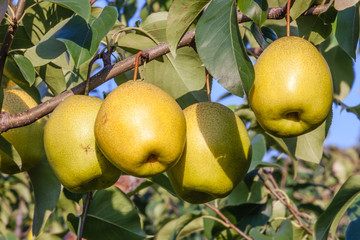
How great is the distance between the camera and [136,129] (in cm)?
105

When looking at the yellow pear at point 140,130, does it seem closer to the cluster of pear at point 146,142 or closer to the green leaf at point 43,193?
the cluster of pear at point 146,142

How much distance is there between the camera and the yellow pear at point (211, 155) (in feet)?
3.91

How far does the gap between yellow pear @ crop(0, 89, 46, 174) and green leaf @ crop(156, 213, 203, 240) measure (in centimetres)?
77

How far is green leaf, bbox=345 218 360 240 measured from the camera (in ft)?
4.56

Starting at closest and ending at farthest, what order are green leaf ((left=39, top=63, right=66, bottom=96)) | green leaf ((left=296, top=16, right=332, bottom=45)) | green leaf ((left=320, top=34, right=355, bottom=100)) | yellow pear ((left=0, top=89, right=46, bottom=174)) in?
green leaf ((left=296, top=16, right=332, bottom=45))
yellow pear ((left=0, top=89, right=46, bottom=174))
green leaf ((left=39, top=63, right=66, bottom=96))
green leaf ((left=320, top=34, right=355, bottom=100))

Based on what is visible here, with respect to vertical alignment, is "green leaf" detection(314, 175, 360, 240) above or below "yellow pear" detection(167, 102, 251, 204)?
below

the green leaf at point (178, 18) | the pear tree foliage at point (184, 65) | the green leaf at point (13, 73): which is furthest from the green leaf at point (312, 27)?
the green leaf at point (13, 73)

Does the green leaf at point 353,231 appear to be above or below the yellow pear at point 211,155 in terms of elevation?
below

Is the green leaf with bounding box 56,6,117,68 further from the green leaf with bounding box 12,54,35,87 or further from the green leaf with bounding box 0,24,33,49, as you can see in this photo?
the green leaf with bounding box 0,24,33,49

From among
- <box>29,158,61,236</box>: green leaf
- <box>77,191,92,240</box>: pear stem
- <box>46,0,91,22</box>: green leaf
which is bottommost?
<box>77,191,92,240</box>: pear stem

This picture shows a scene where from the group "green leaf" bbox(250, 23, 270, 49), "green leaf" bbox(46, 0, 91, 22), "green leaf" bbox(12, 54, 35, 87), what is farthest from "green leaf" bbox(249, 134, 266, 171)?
"green leaf" bbox(46, 0, 91, 22)

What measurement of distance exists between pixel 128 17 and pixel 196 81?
147 cm

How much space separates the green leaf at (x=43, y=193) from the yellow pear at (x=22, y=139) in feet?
0.19

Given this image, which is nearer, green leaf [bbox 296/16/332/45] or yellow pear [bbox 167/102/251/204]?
yellow pear [bbox 167/102/251/204]
